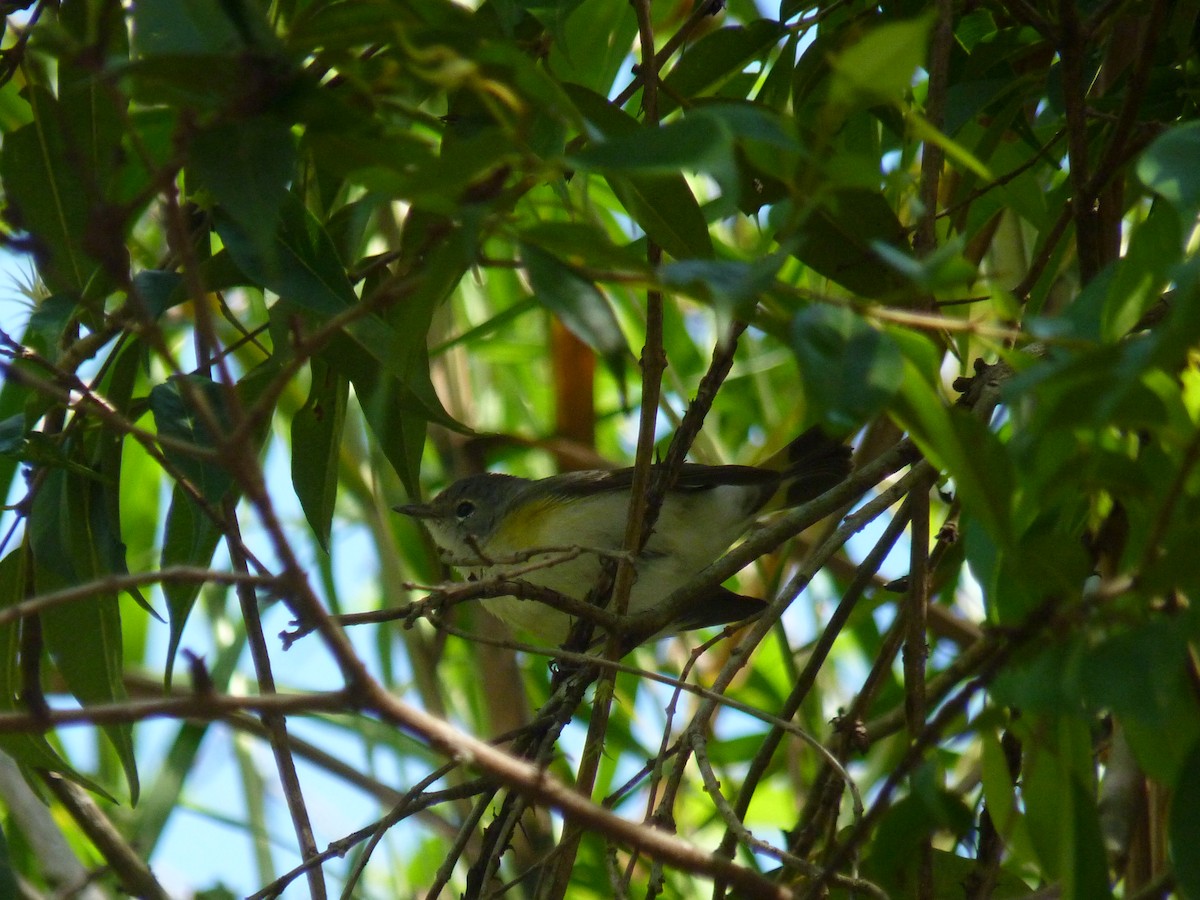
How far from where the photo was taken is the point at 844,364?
104 cm

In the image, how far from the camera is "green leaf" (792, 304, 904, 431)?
1.01 meters

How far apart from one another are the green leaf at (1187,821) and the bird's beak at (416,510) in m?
3.15

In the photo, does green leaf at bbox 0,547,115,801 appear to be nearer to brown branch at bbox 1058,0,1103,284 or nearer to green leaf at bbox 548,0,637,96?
green leaf at bbox 548,0,637,96

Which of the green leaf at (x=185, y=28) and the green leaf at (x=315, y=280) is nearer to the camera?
the green leaf at (x=185, y=28)

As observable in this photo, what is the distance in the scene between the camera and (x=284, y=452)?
16.2 feet

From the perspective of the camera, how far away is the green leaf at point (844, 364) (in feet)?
3.32

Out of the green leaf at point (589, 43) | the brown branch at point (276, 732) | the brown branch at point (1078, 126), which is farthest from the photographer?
the green leaf at point (589, 43)

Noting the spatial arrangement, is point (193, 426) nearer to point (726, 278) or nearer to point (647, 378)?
point (647, 378)

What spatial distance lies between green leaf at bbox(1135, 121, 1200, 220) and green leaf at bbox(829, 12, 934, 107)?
0.98ft

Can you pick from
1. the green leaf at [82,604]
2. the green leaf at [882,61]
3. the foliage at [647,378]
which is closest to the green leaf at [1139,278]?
the foliage at [647,378]

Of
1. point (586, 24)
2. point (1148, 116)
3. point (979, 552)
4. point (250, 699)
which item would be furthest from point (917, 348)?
point (586, 24)

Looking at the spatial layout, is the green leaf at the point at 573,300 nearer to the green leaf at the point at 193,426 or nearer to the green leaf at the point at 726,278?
the green leaf at the point at 726,278

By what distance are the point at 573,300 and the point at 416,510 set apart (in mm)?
3161

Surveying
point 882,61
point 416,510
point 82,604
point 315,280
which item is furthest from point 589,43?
point 416,510
